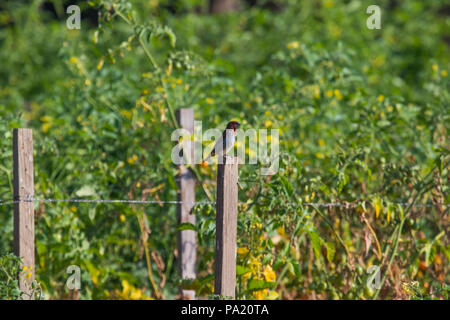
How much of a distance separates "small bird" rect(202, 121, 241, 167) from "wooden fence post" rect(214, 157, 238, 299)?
54 centimetres

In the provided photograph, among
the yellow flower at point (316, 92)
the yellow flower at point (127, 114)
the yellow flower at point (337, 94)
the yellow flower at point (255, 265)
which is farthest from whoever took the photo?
the yellow flower at point (337, 94)

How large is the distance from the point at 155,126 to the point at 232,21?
5.15m

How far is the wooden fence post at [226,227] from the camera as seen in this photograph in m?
2.81

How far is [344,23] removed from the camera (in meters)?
8.34

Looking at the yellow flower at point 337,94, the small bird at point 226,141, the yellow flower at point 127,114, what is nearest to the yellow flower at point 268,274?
the small bird at point 226,141

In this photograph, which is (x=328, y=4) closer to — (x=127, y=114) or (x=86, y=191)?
(x=127, y=114)

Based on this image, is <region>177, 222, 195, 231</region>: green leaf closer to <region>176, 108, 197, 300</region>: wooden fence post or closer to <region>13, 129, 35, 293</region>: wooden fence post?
<region>176, 108, 197, 300</region>: wooden fence post

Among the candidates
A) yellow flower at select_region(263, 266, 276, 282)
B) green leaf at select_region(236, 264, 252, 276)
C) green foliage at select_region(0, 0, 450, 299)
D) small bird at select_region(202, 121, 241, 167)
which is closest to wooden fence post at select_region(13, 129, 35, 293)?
green foliage at select_region(0, 0, 450, 299)

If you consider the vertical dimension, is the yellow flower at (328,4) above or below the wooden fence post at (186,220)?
above

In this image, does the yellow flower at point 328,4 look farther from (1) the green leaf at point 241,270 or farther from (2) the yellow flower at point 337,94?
(1) the green leaf at point 241,270

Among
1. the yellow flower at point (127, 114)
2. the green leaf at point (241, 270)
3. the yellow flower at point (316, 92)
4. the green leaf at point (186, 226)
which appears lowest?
the green leaf at point (241, 270)

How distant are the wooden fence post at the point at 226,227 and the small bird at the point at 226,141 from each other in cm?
54

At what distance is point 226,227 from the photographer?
283cm
